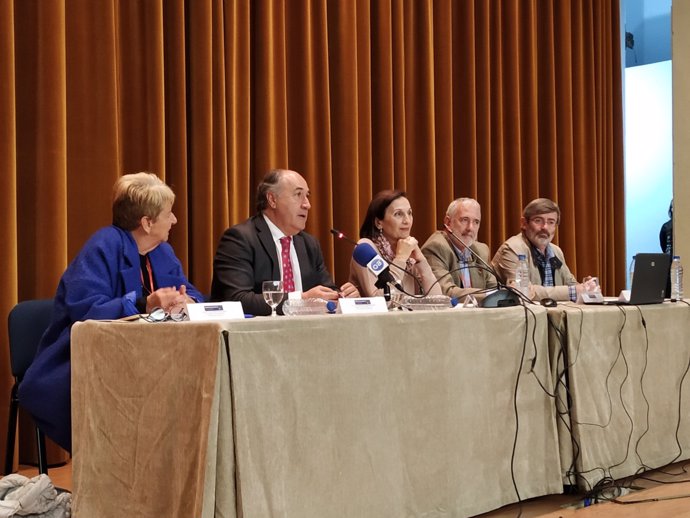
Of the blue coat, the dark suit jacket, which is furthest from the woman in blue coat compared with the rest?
the dark suit jacket

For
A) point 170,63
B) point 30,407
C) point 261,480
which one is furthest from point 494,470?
point 170,63

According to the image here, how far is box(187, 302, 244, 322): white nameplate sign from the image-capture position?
2.07 m

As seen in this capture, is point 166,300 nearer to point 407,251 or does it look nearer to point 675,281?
point 407,251

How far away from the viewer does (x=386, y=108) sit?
15.5ft

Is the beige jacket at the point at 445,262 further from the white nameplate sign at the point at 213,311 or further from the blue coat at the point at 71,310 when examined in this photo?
the white nameplate sign at the point at 213,311

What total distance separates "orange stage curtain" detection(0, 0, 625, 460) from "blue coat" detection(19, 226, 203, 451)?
766mm

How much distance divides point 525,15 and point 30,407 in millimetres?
4177

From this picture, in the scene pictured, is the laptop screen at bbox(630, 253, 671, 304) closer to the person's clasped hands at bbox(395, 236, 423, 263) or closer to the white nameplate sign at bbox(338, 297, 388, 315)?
the person's clasped hands at bbox(395, 236, 423, 263)

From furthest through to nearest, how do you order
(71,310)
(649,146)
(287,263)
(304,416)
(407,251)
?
(649,146) → (407,251) → (287,263) → (71,310) → (304,416)

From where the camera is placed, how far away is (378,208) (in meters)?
3.73

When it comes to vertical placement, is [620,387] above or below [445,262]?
below

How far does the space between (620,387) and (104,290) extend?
5.48 ft

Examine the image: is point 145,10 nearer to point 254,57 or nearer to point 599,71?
point 254,57

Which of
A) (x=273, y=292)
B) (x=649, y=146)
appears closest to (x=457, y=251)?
(x=273, y=292)
